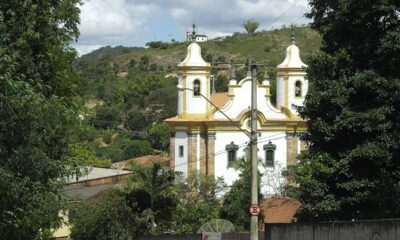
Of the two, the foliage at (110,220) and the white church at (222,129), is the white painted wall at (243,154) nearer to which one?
the white church at (222,129)

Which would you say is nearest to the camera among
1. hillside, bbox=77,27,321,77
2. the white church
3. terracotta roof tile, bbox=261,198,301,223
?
terracotta roof tile, bbox=261,198,301,223

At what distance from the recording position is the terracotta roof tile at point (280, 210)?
4487 cm

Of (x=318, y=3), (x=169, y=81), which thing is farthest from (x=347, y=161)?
(x=169, y=81)

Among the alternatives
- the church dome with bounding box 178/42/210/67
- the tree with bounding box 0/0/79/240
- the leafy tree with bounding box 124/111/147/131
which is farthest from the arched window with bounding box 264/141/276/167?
the leafy tree with bounding box 124/111/147/131

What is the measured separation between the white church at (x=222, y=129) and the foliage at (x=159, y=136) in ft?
150

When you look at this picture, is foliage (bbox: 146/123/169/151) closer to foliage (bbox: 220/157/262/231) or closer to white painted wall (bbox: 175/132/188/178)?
white painted wall (bbox: 175/132/188/178)

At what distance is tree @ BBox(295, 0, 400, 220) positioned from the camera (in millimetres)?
23406

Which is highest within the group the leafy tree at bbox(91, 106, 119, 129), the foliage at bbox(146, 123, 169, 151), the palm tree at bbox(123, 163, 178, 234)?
the leafy tree at bbox(91, 106, 119, 129)

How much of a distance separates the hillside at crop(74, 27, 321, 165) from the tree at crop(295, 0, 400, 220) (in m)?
71.7

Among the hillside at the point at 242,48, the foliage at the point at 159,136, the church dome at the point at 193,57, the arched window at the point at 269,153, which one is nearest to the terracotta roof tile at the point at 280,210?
the arched window at the point at 269,153

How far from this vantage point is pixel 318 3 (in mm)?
25484

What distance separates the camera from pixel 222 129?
70.9 meters

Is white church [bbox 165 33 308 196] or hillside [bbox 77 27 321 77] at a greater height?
hillside [bbox 77 27 321 77]

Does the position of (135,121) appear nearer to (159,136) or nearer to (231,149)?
(159,136)
